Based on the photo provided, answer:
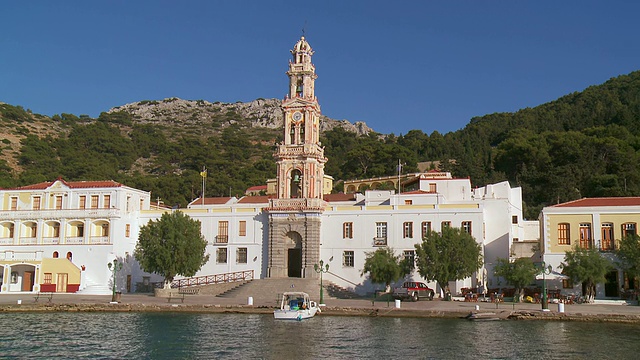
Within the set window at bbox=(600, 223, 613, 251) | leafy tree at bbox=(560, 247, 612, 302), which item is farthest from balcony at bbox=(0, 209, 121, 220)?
window at bbox=(600, 223, 613, 251)

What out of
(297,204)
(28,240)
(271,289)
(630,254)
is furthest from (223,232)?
(630,254)

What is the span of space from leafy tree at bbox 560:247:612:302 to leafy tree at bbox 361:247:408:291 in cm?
1137

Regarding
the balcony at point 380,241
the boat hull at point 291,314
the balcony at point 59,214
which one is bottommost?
the boat hull at point 291,314

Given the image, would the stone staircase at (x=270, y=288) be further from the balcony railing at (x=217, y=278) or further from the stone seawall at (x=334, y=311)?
the stone seawall at (x=334, y=311)

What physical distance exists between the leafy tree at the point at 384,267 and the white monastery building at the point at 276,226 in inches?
119

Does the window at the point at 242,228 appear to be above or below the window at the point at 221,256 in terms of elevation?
above

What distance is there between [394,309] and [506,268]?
9810 millimetres

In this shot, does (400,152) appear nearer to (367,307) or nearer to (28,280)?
(28,280)

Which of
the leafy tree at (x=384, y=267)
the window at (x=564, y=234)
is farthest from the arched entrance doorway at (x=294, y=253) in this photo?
the window at (x=564, y=234)

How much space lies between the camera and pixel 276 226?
2124 inches

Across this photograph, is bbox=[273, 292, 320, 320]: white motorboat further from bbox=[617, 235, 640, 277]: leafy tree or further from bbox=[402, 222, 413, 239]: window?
bbox=[617, 235, 640, 277]: leafy tree

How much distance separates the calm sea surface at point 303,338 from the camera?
26031mm

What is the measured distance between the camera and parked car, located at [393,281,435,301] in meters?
45.4

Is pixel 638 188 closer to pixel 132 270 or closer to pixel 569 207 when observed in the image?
pixel 569 207
